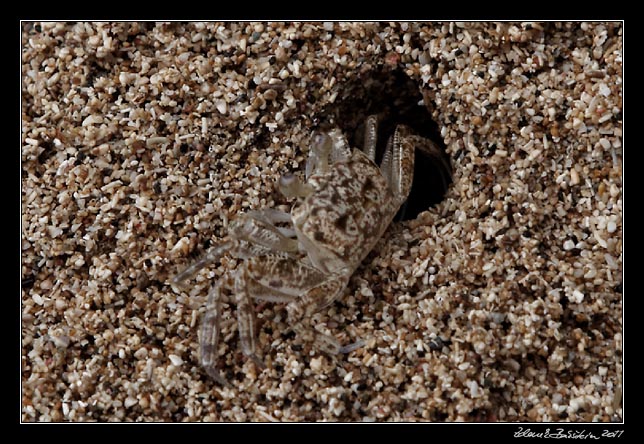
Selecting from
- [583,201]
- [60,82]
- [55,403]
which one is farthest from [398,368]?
[60,82]

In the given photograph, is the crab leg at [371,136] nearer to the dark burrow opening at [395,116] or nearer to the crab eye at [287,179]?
the dark burrow opening at [395,116]

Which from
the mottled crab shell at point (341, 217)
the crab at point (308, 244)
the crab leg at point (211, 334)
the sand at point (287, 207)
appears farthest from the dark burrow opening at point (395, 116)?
the crab leg at point (211, 334)

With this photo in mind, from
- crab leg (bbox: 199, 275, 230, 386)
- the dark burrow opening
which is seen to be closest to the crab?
crab leg (bbox: 199, 275, 230, 386)

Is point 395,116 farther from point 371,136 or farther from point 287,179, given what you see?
point 287,179

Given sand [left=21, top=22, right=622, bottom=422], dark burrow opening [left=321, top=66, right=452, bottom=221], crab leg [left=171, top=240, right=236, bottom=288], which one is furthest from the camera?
dark burrow opening [left=321, top=66, right=452, bottom=221]

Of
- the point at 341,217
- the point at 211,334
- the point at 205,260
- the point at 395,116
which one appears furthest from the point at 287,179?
the point at 395,116

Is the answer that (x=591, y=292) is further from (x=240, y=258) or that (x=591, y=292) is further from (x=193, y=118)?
(x=193, y=118)

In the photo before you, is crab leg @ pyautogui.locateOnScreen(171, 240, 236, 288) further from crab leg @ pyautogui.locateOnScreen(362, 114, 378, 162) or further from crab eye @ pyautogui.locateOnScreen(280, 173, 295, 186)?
crab leg @ pyautogui.locateOnScreen(362, 114, 378, 162)
